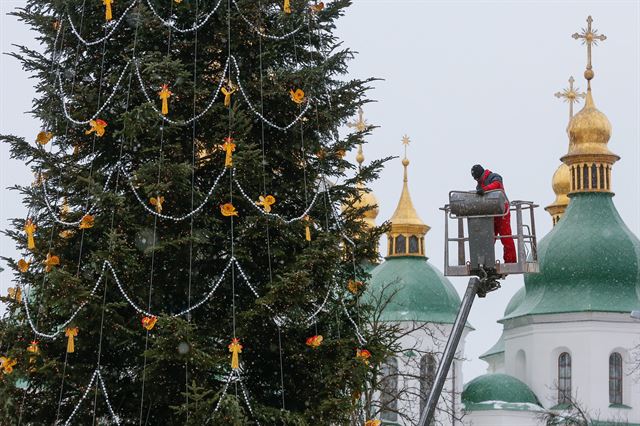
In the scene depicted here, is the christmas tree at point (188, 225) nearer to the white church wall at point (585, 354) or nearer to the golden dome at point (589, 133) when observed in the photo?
the white church wall at point (585, 354)

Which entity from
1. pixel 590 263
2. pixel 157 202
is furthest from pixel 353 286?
pixel 590 263

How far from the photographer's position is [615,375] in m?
59.2

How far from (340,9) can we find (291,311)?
160 inches

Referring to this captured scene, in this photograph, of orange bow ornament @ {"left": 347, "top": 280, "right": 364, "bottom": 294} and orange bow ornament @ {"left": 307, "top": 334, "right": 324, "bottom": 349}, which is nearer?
orange bow ornament @ {"left": 307, "top": 334, "right": 324, "bottom": 349}

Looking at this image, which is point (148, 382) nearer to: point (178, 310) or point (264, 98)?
point (178, 310)

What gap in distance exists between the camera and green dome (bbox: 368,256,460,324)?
202ft

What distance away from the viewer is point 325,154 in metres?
19.2

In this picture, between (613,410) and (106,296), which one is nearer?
(106,296)

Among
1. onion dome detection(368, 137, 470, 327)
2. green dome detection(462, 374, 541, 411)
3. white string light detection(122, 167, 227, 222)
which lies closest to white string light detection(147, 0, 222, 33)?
white string light detection(122, 167, 227, 222)

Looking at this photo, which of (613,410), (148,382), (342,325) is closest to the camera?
(148,382)

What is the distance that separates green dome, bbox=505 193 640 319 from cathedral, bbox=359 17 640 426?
0.12 ft

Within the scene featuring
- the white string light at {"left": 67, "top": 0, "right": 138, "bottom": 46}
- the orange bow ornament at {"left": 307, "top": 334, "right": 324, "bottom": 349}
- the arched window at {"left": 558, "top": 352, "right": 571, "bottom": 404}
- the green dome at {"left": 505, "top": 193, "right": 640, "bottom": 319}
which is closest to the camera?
the orange bow ornament at {"left": 307, "top": 334, "right": 324, "bottom": 349}

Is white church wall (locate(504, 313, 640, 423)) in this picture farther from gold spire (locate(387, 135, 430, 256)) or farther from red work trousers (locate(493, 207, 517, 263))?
red work trousers (locate(493, 207, 517, 263))

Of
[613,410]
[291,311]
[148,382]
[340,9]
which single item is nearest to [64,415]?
[148,382]
